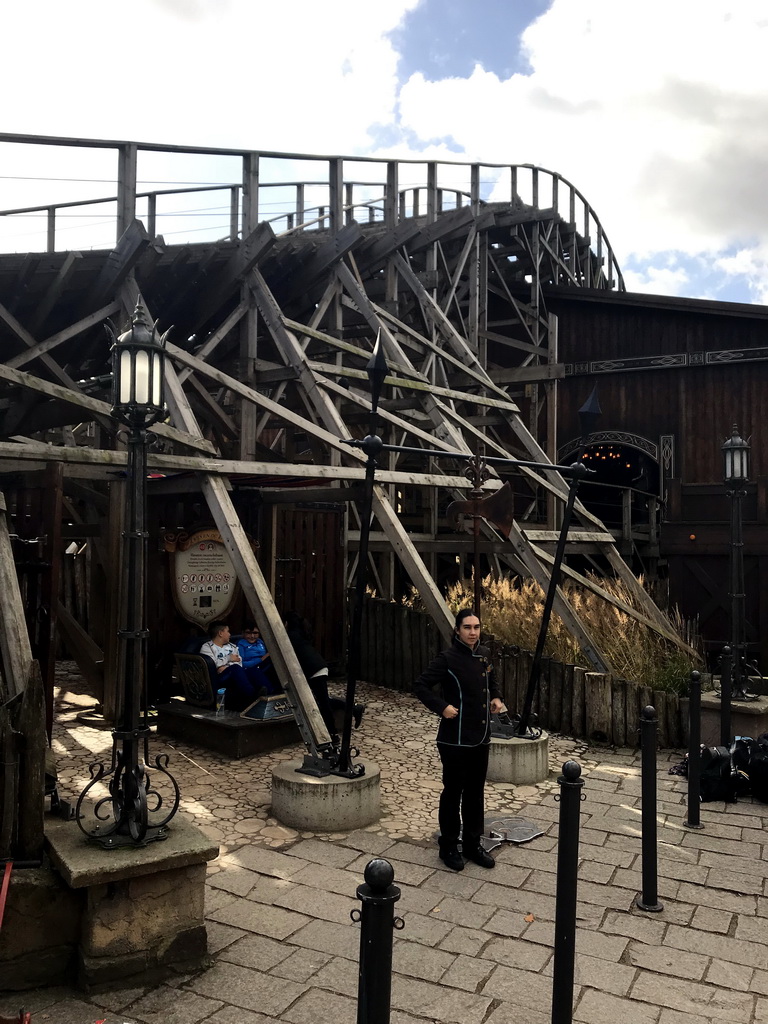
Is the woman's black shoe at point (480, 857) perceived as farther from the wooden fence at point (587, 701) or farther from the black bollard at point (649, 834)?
the wooden fence at point (587, 701)

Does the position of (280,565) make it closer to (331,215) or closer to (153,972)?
(331,215)

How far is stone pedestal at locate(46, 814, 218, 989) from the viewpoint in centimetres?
367

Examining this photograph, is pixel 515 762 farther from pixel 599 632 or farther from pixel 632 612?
pixel 632 612

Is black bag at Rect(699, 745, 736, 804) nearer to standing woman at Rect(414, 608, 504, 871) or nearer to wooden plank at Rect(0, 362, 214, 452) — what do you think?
standing woman at Rect(414, 608, 504, 871)

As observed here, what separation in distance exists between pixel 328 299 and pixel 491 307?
737 centimetres

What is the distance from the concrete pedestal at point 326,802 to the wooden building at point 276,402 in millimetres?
1247

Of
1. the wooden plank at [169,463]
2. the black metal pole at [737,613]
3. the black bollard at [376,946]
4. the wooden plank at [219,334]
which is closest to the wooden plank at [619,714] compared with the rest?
the black metal pole at [737,613]

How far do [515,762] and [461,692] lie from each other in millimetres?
2131

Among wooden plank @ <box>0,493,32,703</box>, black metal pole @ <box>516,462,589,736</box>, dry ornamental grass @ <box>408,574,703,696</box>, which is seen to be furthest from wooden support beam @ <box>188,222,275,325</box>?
wooden plank @ <box>0,493,32,703</box>

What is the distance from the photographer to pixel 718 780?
6.75 m

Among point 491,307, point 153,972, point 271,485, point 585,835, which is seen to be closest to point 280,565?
point 271,485

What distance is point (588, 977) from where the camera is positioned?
3918 mm

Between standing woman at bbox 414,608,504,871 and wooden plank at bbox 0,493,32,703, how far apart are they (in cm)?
253

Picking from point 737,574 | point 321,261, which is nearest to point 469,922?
point 737,574
